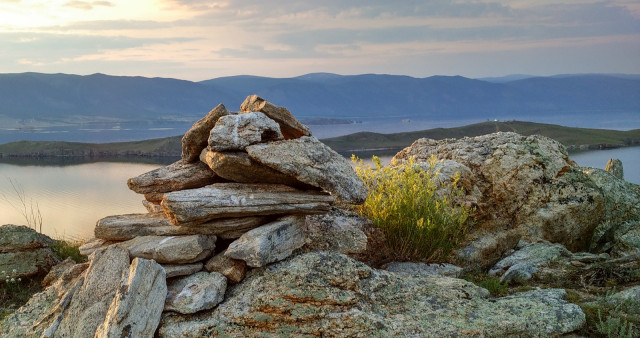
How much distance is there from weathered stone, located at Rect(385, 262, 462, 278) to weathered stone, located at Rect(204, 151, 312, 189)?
7.94 feet

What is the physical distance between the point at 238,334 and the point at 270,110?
369 centimetres

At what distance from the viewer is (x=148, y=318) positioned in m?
6.66

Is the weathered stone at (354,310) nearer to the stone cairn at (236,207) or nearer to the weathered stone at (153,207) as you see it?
the stone cairn at (236,207)

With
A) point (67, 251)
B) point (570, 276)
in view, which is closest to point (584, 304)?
point (570, 276)

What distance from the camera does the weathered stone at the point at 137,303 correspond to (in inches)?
253

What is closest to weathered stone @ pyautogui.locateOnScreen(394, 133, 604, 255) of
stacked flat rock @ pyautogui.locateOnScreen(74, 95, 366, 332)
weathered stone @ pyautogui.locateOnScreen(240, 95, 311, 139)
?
weathered stone @ pyautogui.locateOnScreen(240, 95, 311, 139)

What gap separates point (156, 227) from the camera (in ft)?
27.6

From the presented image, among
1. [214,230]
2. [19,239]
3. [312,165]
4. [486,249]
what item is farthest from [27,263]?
[486,249]

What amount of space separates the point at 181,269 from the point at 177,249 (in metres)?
0.30

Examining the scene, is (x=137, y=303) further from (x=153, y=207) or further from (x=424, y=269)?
(x=424, y=269)

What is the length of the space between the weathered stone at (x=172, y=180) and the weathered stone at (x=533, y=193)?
656 cm

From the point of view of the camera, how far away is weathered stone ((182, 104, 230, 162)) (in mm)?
8531

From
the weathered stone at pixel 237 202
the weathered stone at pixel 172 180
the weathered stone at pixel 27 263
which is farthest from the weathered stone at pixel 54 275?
the weathered stone at pixel 237 202

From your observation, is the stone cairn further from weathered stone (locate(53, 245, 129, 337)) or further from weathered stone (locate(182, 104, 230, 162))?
weathered stone (locate(53, 245, 129, 337))
